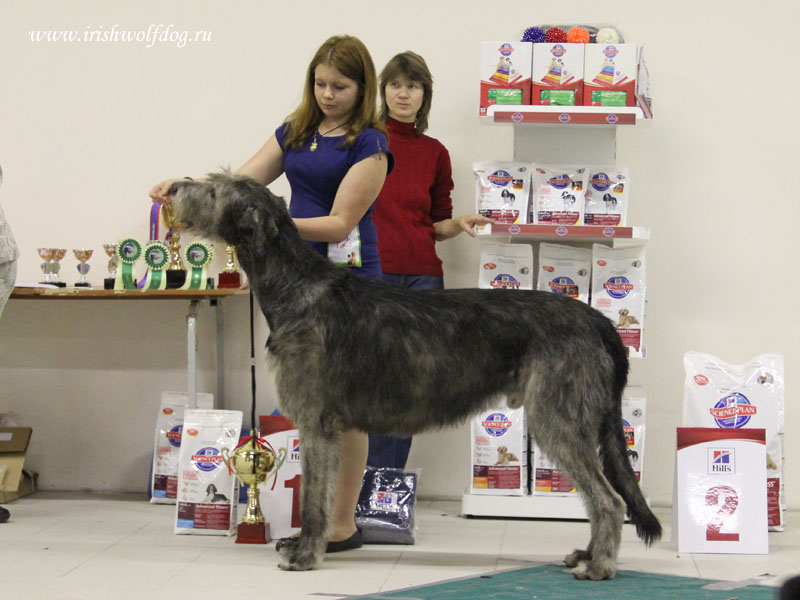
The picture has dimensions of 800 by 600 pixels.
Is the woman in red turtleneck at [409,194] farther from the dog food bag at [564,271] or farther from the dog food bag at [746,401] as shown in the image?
the dog food bag at [746,401]

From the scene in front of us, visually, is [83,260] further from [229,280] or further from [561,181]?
[561,181]

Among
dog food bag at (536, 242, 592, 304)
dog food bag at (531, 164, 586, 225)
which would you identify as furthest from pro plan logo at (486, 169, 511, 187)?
dog food bag at (536, 242, 592, 304)

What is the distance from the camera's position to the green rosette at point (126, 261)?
4312mm

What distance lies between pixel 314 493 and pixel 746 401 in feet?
6.04

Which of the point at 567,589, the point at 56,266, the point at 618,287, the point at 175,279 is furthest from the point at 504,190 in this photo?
the point at 56,266

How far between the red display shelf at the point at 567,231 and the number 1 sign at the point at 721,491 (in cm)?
81

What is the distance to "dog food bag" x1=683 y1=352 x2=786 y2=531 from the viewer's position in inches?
154

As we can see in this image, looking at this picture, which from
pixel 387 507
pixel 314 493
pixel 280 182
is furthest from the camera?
pixel 280 182

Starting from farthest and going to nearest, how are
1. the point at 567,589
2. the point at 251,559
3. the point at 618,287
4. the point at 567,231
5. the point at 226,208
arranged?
1. the point at 618,287
2. the point at 567,231
3. the point at 251,559
4. the point at 226,208
5. the point at 567,589

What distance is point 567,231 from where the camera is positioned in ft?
12.9

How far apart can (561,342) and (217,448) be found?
4.93 ft

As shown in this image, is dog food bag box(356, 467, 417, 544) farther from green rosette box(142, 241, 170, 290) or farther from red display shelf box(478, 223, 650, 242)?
green rosette box(142, 241, 170, 290)

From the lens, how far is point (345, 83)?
3229 mm

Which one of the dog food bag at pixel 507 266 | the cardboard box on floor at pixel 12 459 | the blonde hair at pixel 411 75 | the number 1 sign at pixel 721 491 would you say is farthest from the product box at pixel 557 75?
the cardboard box on floor at pixel 12 459
